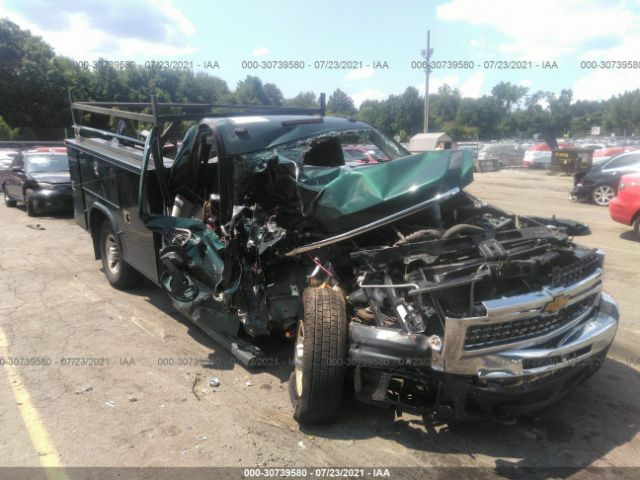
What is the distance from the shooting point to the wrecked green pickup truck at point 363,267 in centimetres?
295

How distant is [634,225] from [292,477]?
8.58 metres

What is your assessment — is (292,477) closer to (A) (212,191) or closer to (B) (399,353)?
(B) (399,353)

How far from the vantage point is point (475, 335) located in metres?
2.88

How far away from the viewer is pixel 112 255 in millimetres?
6422

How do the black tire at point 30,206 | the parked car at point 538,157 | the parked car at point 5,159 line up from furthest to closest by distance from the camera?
1. the parked car at point 538,157
2. the parked car at point 5,159
3. the black tire at point 30,206

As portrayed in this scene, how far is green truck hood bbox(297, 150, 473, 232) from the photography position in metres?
3.62

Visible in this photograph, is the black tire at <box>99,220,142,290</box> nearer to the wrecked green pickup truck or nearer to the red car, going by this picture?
the wrecked green pickup truck

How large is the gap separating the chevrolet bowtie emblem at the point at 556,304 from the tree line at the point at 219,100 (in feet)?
11.1

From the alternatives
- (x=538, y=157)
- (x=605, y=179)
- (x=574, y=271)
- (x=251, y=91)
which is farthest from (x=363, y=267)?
(x=251, y=91)

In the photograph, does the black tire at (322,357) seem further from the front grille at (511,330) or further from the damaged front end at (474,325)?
the front grille at (511,330)

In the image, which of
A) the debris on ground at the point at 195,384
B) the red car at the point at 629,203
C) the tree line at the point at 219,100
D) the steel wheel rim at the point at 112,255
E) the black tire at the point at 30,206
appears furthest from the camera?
the tree line at the point at 219,100

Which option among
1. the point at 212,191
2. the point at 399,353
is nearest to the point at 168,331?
the point at 212,191

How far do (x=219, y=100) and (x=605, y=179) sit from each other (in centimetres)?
5360

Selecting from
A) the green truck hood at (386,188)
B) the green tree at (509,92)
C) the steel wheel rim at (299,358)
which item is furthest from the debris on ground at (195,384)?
the green tree at (509,92)
